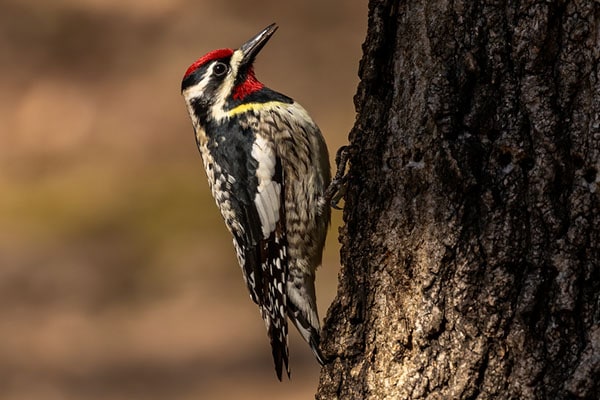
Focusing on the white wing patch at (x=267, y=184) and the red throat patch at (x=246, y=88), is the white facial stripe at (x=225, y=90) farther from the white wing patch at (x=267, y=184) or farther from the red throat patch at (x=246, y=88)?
the white wing patch at (x=267, y=184)

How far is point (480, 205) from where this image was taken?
2.01 metres

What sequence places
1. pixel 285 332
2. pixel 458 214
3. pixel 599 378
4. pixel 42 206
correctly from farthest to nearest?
pixel 42 206 → pixel 285 332 → pixel 458 214 → pixel 599 378

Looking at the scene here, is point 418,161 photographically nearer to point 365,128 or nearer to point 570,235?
point 365,128

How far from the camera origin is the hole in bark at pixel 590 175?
1888 millimetres

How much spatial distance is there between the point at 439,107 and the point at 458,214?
0.24 m

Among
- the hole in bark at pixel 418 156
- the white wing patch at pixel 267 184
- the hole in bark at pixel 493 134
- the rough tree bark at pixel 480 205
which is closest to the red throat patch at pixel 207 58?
the white wing patch at pixel 267 184

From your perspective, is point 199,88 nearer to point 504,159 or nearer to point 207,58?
point 207,58

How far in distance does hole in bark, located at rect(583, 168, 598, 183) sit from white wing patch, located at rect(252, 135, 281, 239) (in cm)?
134

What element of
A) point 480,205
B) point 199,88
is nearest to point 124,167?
point 199,88

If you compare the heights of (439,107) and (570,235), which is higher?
(439,107)

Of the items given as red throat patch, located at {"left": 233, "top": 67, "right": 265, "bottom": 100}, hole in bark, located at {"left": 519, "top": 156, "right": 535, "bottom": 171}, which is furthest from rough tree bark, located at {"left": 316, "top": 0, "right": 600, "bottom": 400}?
red throat patch, located at {"left": 233, "top": 67, "right": 265, "bottom": 100}

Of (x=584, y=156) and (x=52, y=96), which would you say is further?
(x=52, y=96)

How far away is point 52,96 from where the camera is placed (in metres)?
6.50

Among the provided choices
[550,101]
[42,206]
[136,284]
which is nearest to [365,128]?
[550,101]
